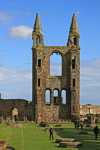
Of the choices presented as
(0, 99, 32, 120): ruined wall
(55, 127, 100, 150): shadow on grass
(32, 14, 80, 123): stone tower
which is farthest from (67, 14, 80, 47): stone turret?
(55, 127, 100, 150): shadow on grass

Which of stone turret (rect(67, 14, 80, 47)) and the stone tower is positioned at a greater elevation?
stone turret (rect(67, 14, 80, 47))

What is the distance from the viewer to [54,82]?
65750 mm

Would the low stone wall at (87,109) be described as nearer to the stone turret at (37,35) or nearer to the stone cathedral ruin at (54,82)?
the stone cathedral ruin at (54,82)

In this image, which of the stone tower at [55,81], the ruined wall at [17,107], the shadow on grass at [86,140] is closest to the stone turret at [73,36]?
the stone tower at [55,81]

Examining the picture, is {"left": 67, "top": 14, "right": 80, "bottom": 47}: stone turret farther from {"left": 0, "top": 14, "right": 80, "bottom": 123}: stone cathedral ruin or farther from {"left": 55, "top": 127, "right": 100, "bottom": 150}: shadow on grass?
{"left": 55, "top": 127, "right": 100, "bottom": 150}: shadow on grass

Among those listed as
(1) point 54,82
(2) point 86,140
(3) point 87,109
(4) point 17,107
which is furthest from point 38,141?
(3) point 87,109

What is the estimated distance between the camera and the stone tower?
64.6 metres

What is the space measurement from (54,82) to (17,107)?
8500mm

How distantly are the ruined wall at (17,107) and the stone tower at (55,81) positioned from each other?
99.4 inches

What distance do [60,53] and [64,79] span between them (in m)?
4.58

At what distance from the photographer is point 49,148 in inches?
943

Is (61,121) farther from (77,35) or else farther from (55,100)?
(77,35)

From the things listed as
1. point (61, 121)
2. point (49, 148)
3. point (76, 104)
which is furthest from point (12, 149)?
point (76, 104)

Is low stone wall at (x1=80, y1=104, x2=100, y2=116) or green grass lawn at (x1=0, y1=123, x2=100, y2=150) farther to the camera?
low stone wall at (x1=80, y1=104, x2=100, y2=116)
